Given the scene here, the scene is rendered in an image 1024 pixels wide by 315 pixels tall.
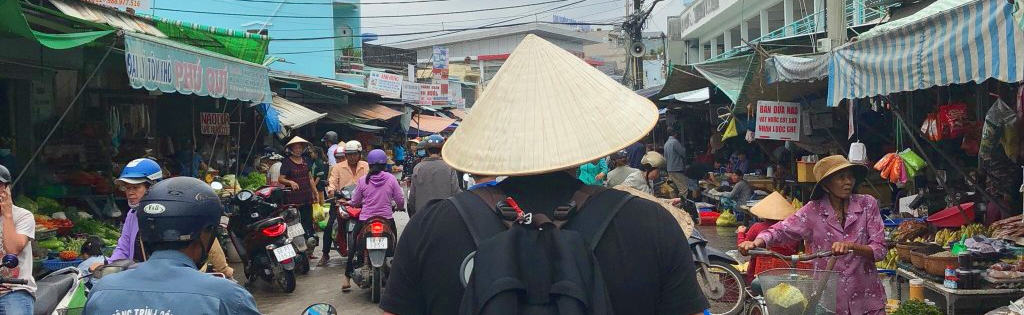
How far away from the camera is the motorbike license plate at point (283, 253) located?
31.2 feet

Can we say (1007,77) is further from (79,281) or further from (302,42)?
(302,42)

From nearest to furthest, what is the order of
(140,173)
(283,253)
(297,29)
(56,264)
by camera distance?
(140,173) < (56,264) < (283,253) < (297,29)

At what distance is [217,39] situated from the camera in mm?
12266

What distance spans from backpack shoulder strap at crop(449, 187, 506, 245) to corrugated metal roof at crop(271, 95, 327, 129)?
16.3 metres

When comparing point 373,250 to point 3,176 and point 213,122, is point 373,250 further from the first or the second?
point 213,122

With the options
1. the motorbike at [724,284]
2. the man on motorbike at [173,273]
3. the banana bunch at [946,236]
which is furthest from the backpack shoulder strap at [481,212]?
the banana bunch at [946,236]

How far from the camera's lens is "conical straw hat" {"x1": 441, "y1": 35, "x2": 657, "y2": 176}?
2389mm

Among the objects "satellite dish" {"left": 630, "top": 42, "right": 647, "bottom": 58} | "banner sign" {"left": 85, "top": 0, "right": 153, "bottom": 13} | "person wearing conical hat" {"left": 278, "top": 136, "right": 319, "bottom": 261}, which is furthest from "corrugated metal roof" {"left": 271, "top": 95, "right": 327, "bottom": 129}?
"satellite dish" {"left": 630, "top": 42, "right": 647, "bottom": 58}

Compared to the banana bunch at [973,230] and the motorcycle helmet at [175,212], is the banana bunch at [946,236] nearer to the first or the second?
the banana bunch at [973,230]

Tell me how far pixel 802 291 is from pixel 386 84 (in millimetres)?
26502

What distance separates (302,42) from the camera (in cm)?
3425

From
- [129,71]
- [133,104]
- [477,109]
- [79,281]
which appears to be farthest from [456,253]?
[133,104]

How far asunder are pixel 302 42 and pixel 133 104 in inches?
818

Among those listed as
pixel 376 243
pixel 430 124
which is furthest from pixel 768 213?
pixel 430 124
